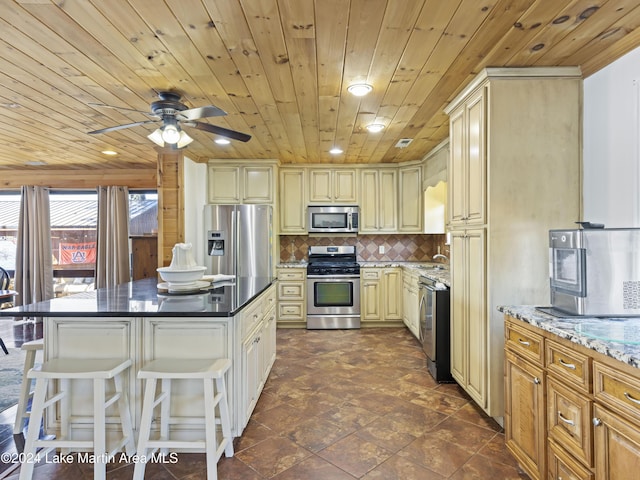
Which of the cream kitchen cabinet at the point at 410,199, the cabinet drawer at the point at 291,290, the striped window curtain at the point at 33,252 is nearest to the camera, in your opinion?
the cabinet drawer at the point at 291,290

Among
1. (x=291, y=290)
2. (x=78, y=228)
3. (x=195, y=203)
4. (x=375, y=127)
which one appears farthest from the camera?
(x=78, y=228)

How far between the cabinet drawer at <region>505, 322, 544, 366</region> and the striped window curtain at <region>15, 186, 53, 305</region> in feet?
20.8

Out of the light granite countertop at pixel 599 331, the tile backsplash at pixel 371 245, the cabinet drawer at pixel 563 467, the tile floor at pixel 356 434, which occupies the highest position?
the tile backsplash at pixel 371 245

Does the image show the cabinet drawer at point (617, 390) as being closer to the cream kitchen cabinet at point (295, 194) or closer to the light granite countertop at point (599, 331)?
the light granite countertop at point (599, 331)

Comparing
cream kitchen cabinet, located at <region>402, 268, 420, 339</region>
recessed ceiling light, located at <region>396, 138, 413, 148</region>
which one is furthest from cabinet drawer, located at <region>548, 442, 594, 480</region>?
recessed ceiling light, located at <region>396, 138, 413, 148</region>

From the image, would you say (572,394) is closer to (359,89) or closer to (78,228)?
(359,89)

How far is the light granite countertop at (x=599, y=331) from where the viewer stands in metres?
1.23

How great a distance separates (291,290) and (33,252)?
4.10 meters

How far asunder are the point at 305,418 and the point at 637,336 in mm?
1980

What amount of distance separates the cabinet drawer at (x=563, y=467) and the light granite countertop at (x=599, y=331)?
497 millimetres

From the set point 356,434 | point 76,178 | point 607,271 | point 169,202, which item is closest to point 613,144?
point 607,271

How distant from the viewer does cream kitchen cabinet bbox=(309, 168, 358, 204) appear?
5.32m

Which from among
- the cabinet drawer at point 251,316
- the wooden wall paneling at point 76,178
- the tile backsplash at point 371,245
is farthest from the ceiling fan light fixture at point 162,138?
the wooden wall paneling at point 76,178

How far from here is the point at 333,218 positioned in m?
5.25
